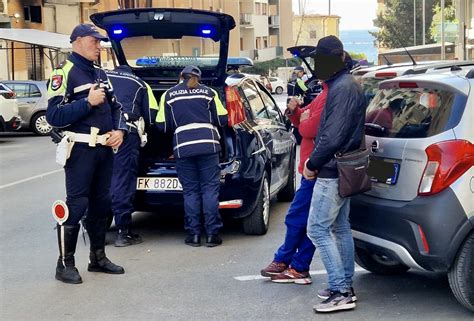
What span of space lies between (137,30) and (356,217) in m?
3.89

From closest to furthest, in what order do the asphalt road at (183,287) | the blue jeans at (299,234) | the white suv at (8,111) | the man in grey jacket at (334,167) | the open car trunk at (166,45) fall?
the man in grey jacket at (334,167), the asphalt road at (183,287), the blue jeans at (299,234), the open car trunk at (166,45), the white suv at (8,111)

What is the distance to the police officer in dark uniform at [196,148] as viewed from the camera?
7480mm

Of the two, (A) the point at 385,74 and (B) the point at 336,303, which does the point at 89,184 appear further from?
(A) the point at 385,74

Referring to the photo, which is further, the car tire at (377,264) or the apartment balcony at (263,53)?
the apartment balcony at (263,53)

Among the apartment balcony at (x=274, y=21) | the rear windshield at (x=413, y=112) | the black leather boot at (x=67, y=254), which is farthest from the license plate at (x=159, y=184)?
the apartment balcony at (x=274, y=21)

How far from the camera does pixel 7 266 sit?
691cm

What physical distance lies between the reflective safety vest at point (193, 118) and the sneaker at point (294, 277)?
174 cm

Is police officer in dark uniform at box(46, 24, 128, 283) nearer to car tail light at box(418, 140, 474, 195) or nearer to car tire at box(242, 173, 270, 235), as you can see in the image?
car tire at box(242, 173, 270, 235)

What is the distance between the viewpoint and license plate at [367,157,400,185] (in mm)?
5316

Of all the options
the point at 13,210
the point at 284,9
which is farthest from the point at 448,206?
the point at 284,9

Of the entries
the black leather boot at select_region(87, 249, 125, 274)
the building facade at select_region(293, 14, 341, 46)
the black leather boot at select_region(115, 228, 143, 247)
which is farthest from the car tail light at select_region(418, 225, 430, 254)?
the building facade at select_region(293, 14, 341, 46)

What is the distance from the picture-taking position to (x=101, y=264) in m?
6.59

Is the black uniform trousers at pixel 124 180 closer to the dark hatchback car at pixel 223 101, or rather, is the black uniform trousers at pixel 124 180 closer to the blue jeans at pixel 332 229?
the dark hatchback car at pixel 223 101

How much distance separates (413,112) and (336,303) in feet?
4.76
